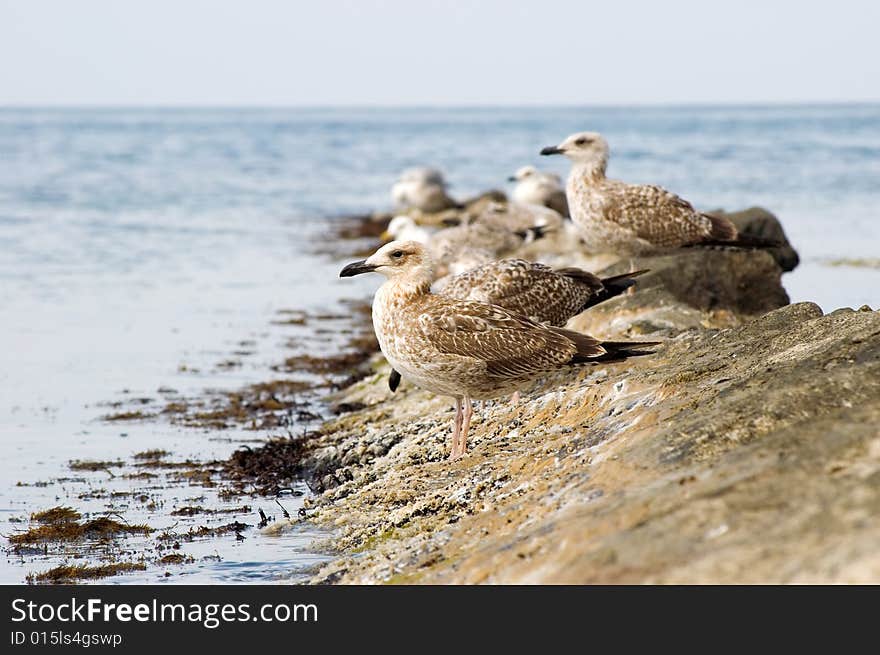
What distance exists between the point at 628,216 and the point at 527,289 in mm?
2592

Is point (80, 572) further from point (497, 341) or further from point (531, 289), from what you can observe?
point (531, 289)

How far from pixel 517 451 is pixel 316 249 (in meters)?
20.0

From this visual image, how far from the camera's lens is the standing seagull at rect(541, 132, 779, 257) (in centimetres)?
1242

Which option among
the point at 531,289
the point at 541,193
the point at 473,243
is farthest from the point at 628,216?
the point at 541,193

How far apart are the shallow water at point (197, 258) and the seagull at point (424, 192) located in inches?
108

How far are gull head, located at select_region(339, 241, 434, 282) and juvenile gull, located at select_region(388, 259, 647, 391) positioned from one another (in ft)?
5.44

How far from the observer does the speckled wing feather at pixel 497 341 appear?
808 centimetres

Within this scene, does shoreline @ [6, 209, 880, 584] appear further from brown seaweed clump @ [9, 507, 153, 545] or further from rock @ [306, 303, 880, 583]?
brown seaweed clump @ [9, 507, 153, 545]

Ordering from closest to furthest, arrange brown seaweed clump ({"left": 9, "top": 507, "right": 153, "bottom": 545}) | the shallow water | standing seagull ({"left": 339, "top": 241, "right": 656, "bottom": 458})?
brown seaweed clump ({"left": 9, "top": 507, "right": 153, "bottom": 545}) < standing seagull ({"left": 339, "top": 241, "right": 656, "bottom": 458}) < the shallow water

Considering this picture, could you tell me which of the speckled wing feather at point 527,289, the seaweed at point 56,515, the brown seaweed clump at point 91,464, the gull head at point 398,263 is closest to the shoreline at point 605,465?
the brown seaweed clump at point 91,464

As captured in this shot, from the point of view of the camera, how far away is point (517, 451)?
8.02 metres

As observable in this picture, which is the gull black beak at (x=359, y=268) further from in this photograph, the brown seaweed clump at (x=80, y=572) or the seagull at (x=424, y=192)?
the seagull at (x=424, y=192)

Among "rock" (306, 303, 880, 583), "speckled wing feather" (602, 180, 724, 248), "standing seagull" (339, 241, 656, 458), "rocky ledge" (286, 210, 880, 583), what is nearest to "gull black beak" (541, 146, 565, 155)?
"speckled wing feather" (602, 180, 724, 248)
